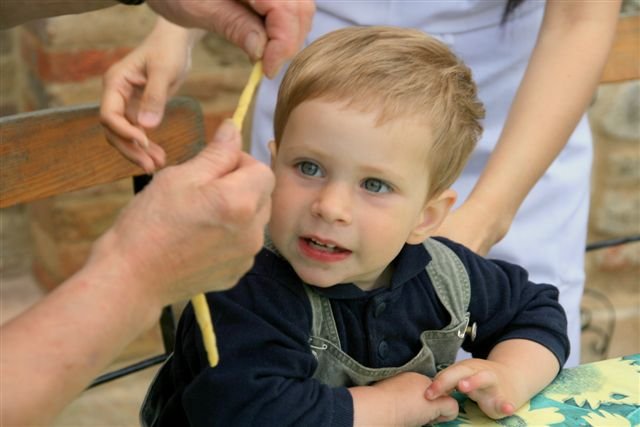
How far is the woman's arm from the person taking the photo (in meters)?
1.39

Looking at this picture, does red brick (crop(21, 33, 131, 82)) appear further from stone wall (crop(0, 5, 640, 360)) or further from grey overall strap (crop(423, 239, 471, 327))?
grey overall strap (crop(423, 239, 471, 327))

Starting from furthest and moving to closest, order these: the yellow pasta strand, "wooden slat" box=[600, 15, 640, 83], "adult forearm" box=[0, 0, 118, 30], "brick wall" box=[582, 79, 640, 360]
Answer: "brick wall" box=[582, 79, 640, 360] → "wooden slat" box=[600, 15, 640, 83] → "adult forearm" box=[0, 0, 118, 30] → the yellow pasta strand

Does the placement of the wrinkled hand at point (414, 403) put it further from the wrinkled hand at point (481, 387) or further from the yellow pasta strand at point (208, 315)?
the yellow pasta strand at point (208, 315)

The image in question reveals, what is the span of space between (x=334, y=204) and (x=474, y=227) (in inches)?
15.3

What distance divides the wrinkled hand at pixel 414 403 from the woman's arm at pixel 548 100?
1.24ft

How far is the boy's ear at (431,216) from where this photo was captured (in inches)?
44.3

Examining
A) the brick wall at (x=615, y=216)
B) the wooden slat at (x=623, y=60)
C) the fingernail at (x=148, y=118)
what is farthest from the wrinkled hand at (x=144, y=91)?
the brick wall at (x=615, y=216)

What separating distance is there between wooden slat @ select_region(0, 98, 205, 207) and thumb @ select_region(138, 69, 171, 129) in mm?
74

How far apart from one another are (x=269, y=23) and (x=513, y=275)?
1.35 feet

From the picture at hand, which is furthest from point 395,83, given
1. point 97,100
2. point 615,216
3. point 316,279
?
point 615,216

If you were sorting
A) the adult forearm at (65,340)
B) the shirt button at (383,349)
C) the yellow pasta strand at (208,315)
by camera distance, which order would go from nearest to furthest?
the adult forearm at (65,340)
the yellow pasta strand at (208,315)
the shirt button at (383,349)

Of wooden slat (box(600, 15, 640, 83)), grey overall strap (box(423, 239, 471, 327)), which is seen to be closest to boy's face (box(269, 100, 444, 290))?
grey overall strap (box(423, 239, 471, 327))

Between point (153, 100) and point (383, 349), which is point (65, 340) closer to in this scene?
point (383, 349)

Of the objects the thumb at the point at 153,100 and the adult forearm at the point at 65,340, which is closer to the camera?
the adult forearm at the point at 65,340
